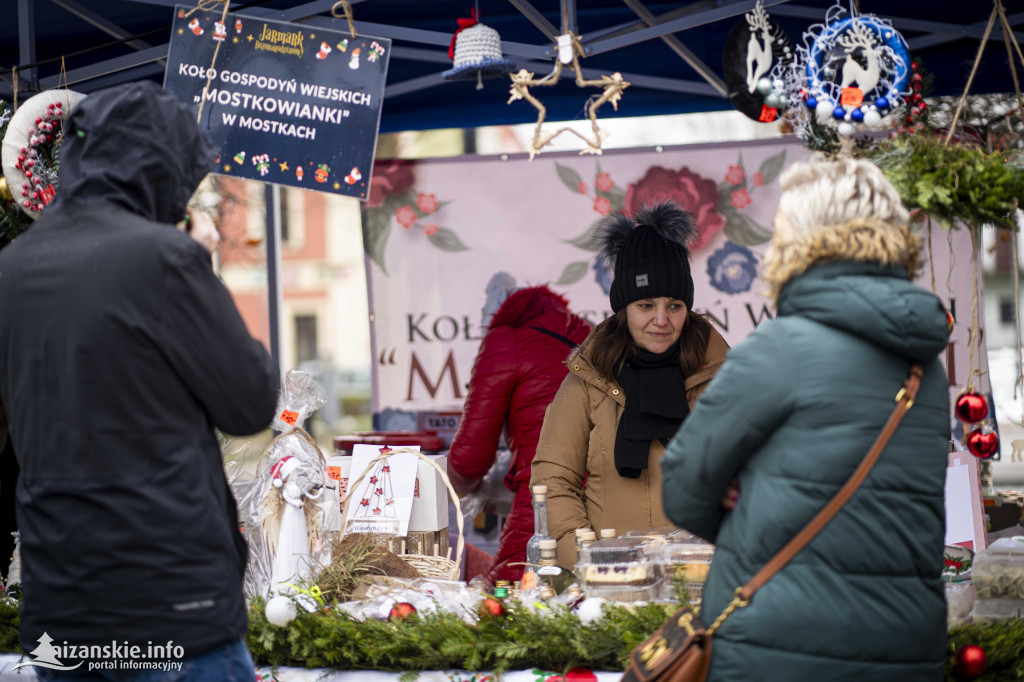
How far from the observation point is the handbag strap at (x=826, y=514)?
5.26 ft

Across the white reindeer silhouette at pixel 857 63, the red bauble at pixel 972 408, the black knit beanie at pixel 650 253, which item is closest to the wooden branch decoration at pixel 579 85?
the black knit beanie at pixel 650 253

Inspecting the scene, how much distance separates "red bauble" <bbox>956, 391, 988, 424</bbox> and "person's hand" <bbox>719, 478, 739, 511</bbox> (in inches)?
44.4

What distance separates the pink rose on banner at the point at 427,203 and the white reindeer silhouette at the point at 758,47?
2.25 meters

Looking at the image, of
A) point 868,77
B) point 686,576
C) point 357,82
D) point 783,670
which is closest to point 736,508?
point 783,670

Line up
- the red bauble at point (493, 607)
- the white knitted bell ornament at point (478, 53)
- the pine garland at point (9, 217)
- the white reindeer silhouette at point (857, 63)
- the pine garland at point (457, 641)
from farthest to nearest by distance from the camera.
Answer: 1. the white knitted bell ornament at point (478, 53)
2. the pine garland at point (9, 217)
3. the white reindeer silhouette at point (857, 63)
4. the red bauble at point (493, 607)
5. the pine garland at point (457, 641)

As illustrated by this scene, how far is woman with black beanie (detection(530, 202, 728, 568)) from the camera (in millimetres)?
2869

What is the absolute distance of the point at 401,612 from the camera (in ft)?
8.03

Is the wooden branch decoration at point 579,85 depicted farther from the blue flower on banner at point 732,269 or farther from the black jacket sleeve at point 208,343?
the blue flower on banner at point 732,269

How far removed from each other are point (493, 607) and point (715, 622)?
33.4 inches

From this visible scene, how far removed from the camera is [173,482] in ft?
5.29

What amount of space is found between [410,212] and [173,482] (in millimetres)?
3591

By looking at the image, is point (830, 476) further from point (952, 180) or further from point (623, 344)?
point (623, 344)

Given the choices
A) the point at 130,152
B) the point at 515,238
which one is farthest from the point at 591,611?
the point at 515,238

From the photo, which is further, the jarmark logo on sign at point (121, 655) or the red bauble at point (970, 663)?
the red bauble at point (970, 663)
